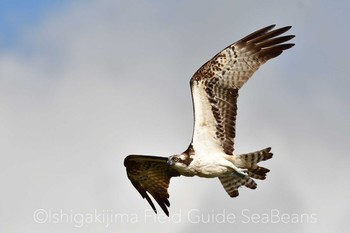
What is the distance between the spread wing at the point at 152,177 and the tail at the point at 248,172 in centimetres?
171

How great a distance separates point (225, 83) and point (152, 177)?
10.1ft

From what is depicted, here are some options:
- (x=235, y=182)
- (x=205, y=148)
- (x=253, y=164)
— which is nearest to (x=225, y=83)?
(x=205, y=148)

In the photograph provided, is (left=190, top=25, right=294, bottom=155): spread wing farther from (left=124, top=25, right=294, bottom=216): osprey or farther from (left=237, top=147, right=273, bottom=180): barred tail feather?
(left=237, top=147, right=273, bottom=180): barred tail feather

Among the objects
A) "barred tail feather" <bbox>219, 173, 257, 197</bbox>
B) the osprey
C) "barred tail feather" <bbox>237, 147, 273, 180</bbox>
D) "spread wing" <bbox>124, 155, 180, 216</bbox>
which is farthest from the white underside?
"spread wing" <bbox>124, 155, 180, 216</bbox>

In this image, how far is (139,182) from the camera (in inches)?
766

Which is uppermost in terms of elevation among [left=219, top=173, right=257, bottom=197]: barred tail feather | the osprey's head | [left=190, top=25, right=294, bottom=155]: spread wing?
[left=190, top=25, right=294, bottom=155]: spread wing

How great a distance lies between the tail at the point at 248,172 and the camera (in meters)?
17.0

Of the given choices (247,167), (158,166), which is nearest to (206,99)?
(247,167)

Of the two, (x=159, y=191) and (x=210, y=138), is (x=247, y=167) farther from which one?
(x=159, y=191)

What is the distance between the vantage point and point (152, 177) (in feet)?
63.5

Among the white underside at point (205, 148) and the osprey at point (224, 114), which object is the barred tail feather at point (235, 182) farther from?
the white underside at point (205, 148)

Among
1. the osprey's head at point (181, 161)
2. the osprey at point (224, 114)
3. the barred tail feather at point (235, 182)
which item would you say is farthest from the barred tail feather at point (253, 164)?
the osprey's head at point (181, 161)

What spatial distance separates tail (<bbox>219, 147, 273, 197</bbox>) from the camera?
17031mm

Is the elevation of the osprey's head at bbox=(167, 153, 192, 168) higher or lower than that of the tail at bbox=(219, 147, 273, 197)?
higher
